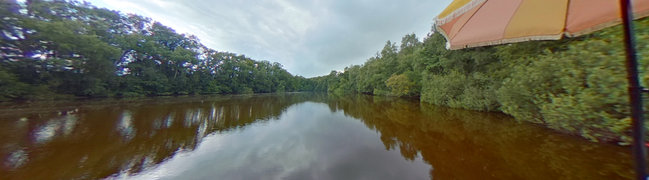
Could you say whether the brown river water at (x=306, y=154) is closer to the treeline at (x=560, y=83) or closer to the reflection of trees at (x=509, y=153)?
the reflection of trees at (x=509, y=153)

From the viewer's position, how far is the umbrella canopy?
1.17 metres

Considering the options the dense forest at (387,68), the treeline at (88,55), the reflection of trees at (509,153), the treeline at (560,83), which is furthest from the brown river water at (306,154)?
the treeline at (88,55)

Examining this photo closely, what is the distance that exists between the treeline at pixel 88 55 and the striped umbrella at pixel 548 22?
23.6 meters

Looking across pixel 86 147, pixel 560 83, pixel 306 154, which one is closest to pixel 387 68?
pixel 560 83

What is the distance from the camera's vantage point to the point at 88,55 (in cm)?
1520

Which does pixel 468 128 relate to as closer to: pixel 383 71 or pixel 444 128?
pixel 444 128

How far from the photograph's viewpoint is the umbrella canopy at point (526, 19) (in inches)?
45.9

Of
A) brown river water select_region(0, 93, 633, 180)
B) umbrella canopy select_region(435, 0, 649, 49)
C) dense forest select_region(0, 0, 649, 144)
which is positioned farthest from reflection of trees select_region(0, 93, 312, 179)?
dense forest select_region(0, 0, 649, 144)

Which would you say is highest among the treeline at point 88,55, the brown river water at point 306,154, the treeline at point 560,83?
the treeline at point 88,55

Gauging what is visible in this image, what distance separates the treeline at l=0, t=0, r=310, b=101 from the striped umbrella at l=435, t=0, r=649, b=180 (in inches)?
928

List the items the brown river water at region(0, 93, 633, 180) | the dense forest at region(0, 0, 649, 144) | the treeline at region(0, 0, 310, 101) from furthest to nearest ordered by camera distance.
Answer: the treeline at region(0, 0, 310, 101) → the dense forest at region(0, 0, 649, 144) → the brown river water at region(0, 93, 633, 180)

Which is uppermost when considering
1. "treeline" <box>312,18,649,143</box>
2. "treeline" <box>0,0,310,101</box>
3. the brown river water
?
"treeline" <box>0,0,310,101</box>

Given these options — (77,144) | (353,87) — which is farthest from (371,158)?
(353,87)

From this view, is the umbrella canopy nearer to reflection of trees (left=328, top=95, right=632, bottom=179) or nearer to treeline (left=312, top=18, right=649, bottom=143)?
reflection of trees (left=328, top=95, right=632, bottom=179)
